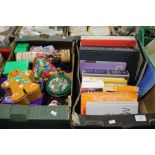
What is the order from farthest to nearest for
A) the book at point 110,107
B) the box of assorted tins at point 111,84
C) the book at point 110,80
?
the book at point 110,80
the book at point 110,107
the box of assorted tins at point 111,84

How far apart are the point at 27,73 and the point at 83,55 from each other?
36cm

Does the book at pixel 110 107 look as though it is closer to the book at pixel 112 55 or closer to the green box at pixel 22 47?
the book at pixel 112 55

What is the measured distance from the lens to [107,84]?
48.9 inches

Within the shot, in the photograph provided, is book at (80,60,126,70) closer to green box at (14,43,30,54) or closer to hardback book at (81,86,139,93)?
hardback book at (81,86,139,93)

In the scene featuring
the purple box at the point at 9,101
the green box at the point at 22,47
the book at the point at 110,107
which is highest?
the green box at the point at 22,47

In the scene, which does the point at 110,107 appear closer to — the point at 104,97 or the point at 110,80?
the point at 104,97

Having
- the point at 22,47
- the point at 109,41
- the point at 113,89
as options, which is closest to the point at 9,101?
the point at 22,47

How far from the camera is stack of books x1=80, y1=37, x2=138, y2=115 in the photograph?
1.15 meters

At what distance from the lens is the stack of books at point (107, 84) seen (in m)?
1.15

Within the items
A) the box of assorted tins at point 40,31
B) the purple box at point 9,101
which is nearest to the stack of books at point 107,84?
the purple box at point 9,101

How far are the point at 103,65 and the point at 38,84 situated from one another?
0.42 m

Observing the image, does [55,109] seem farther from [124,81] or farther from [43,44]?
[43,44]

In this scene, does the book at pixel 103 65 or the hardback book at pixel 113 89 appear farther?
the book at pixel 103 65

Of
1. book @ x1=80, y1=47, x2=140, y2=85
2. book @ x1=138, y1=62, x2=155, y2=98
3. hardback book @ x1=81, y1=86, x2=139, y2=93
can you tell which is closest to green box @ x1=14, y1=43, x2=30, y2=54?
book @ x1=80, y1=47, x2=140, y2=85
